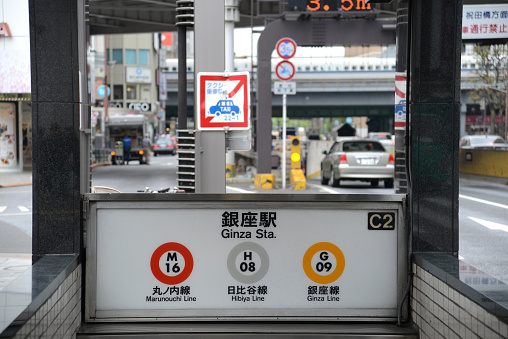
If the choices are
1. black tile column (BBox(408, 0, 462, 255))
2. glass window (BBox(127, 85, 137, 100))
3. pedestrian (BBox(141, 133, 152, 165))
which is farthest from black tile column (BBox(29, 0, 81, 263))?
glass window (BBox(127, 85, 137, 100))

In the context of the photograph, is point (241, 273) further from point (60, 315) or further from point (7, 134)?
point (7, 134)

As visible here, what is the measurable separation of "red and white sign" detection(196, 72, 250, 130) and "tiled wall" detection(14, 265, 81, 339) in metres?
2.93

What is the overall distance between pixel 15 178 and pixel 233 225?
94.8ft

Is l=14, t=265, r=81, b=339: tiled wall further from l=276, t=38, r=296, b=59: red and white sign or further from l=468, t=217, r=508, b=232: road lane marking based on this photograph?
l=276, t=38, r=296, b=59: red and white sign

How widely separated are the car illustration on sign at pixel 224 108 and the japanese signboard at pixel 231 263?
8.18 feet

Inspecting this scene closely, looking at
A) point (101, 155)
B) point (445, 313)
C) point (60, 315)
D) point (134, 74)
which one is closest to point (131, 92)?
point (134, 74)

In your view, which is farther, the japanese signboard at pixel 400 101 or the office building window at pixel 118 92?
the office building window at pixel 118 92

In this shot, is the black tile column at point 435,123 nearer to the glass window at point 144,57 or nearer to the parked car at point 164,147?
the parked car at point 164,147

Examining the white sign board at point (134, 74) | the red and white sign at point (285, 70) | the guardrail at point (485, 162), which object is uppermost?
the white sign board at point (134, 74)

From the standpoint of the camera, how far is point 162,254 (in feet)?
20.6

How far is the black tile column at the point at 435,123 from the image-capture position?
6180mm

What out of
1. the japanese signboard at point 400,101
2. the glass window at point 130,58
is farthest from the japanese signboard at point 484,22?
the glass window at point 130,58

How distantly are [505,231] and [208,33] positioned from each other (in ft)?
27.8

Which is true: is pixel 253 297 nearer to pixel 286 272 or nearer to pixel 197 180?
pixel 286 272
